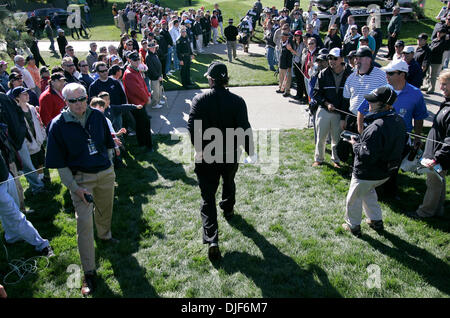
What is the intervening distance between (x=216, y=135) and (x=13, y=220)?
2.89 m

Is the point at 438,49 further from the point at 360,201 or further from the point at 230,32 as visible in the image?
the point at 230,32

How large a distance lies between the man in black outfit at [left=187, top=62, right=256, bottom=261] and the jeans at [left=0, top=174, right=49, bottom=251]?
2.32 m

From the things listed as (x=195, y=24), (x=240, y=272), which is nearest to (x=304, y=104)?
(x=240, y=272)

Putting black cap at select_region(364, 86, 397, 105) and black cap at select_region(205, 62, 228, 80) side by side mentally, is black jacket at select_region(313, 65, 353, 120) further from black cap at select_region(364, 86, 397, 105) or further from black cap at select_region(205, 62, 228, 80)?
black cap at select_region(205, 62, 228, 80)

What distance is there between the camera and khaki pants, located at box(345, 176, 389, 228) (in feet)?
14.5

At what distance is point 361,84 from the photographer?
18.6ft

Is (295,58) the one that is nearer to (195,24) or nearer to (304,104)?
(304,104)

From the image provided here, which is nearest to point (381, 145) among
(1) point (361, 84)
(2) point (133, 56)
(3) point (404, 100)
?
(3) point (404, 100)

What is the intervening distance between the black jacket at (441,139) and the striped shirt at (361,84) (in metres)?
1.28

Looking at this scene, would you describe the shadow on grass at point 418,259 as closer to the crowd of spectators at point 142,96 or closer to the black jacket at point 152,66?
the crowd of spectators at point 142,96

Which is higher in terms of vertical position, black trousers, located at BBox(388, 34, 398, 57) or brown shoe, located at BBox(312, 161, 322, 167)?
black trousers, located at BBox(388, 34, 398, 57)

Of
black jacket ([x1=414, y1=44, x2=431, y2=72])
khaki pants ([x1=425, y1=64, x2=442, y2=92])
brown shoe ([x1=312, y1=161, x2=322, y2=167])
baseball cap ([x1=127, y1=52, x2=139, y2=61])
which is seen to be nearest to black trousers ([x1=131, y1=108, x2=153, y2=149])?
baseball cap ([x1=127, y1=52, x2=139, y2=61])

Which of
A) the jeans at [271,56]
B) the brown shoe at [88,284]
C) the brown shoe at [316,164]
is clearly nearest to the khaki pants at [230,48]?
the jeans at [271,56]

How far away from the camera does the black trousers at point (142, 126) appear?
7.57m
